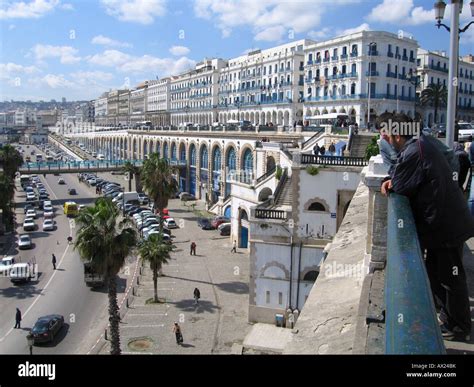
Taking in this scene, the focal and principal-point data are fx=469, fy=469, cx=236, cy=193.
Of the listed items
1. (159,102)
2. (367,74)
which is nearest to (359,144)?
(367,74)

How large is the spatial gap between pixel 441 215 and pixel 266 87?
6869 cm

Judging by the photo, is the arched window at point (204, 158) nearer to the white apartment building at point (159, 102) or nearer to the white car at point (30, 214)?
the white car at point (30, 214)

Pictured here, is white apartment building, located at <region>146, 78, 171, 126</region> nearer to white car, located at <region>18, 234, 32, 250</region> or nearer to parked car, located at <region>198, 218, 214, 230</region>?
parked car, located at <region>198, 218, 214, 230</region>

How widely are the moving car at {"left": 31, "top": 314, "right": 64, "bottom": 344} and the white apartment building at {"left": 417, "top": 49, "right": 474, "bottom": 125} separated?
50273 millimetres

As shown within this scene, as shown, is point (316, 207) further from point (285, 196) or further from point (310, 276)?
point (310, 276)

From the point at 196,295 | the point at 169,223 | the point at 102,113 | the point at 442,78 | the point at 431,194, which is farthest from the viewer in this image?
the point at 102,113

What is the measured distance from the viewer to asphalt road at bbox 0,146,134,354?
21109mm

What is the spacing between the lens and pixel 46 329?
68.6 ft

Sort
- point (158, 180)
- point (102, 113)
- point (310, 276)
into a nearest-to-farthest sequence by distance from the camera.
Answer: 1. point (310, 276)
2. point (158, 180)
3. point (102, 113)

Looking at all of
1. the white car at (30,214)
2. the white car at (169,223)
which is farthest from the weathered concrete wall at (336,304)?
the white car at (30,214)

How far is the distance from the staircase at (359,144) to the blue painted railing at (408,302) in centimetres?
2703

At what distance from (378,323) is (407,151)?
1.49 m
